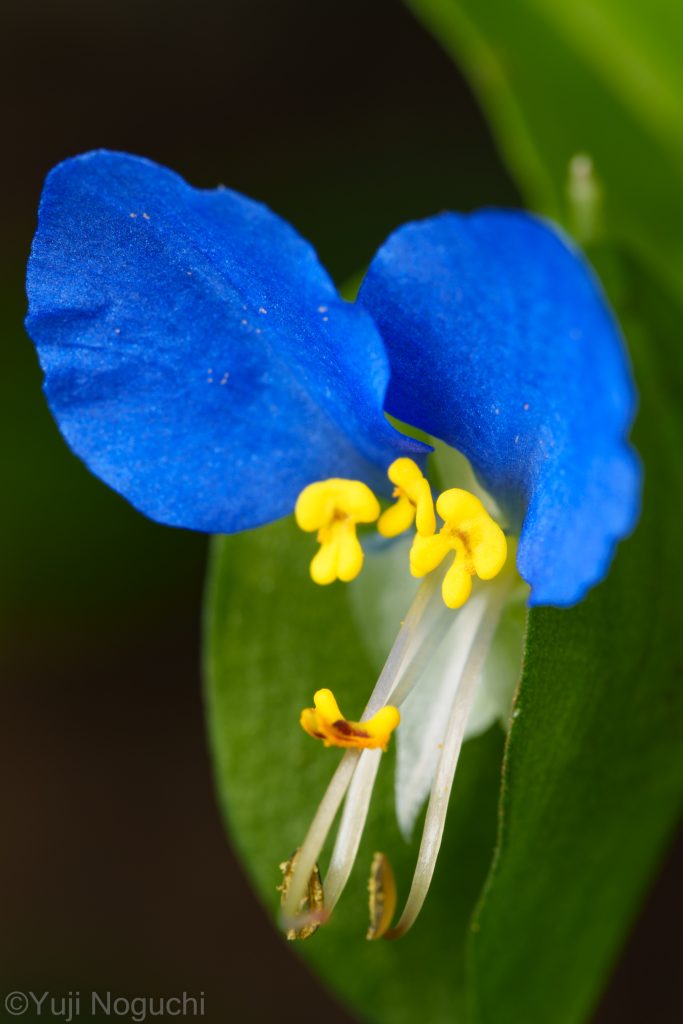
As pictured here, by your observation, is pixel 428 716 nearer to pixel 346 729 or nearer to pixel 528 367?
pixel 346 729

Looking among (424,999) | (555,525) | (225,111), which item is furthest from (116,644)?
(555,525)

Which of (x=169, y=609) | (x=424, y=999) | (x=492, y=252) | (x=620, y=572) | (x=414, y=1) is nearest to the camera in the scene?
(x=492, y=252)

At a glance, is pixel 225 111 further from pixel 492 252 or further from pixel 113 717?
pixel 492 252

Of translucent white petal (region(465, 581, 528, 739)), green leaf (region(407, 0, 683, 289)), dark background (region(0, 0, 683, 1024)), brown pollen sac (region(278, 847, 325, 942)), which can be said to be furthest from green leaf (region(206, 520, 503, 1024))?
dark background (region(0, 0, 683, 1024))

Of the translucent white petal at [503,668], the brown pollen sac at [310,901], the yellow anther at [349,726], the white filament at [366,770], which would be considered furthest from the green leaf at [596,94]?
the brown pollen sac at [310,901]

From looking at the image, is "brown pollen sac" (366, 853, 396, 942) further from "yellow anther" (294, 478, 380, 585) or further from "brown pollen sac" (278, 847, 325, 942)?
"yellow anther" (294, 478, 380, 585)

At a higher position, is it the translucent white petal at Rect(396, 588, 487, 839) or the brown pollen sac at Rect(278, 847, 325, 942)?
the translucent white petal at Rect(396, 588, 487, 839)

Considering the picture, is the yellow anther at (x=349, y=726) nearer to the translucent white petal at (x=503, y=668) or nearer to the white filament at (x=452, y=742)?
the white filament at (x=452, y=742)
